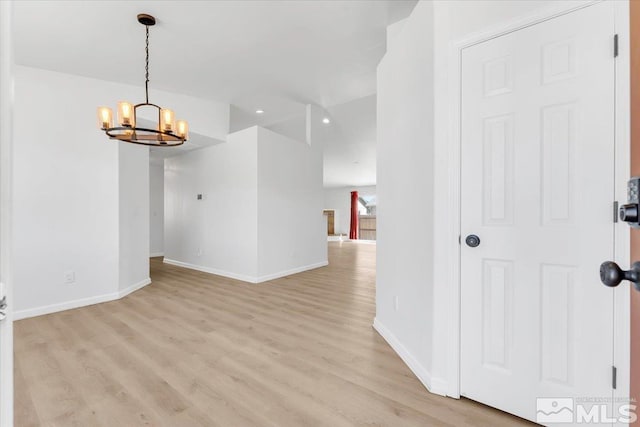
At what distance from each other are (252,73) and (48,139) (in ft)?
8.51

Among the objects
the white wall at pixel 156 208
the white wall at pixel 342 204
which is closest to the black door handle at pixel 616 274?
the white wall at pixel 156 208

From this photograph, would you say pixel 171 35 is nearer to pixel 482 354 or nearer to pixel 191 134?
pixel 191 134

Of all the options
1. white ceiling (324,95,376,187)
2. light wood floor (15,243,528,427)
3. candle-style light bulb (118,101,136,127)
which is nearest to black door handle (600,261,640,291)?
light wood floor (15,243,528,427)

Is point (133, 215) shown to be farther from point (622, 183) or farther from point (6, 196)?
point (622, 183)

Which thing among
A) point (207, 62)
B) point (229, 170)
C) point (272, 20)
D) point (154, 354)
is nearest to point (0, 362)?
point (154, 354)

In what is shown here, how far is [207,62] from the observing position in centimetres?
366

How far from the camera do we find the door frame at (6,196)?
65 cm

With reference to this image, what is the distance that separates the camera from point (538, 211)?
4.79 ft

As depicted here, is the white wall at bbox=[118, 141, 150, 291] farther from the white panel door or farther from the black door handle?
the black door handle

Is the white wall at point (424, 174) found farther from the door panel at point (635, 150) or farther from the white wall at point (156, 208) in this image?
the white wall at point (156, 208)

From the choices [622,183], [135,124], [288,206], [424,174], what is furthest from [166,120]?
[622,183]

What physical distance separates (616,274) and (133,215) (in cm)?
499

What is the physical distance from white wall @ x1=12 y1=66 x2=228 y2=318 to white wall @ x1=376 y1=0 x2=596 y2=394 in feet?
11.9

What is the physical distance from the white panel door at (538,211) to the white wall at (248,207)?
11.7ft
